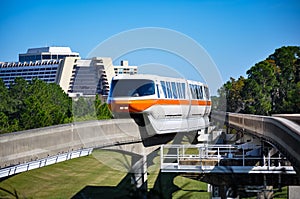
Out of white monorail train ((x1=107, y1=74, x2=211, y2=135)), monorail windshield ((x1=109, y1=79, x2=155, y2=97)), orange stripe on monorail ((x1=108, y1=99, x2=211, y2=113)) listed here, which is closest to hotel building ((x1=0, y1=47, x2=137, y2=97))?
white monorail train ((x1=107, y1=74, x2=211, y2=135))

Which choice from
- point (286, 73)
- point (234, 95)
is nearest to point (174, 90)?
point (286, 73)

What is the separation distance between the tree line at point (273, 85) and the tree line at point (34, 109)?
26.3 meters

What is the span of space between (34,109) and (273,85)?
136 feet

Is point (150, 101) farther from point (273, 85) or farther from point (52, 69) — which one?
point (52, 69)

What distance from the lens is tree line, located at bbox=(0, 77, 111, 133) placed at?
37.6m

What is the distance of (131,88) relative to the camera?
22000mm

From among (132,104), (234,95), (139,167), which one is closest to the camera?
(132,104)

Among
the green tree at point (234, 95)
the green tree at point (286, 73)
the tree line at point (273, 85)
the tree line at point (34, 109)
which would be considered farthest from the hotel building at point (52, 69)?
the tree line at point (34, 109)

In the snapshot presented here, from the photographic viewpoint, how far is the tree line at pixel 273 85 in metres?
71.9

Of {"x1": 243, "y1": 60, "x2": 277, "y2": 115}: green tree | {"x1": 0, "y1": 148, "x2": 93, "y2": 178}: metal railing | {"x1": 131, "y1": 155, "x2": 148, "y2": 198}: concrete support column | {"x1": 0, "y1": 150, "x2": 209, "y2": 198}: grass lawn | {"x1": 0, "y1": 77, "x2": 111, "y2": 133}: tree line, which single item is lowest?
{"x1": 0, "y1": 150, "x2": 209, "y2": 198}: grass lawn

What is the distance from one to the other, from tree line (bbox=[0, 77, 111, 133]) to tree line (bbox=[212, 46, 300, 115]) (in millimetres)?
26280

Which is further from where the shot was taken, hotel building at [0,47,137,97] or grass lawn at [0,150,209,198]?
hotel building at [0,47,137,97]

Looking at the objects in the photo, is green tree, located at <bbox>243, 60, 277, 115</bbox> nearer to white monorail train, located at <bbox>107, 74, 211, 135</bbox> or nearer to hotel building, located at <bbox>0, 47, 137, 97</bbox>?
hotel building, located at <bbox>0, 47, 137, 97</bbox>

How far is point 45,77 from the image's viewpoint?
547ft
